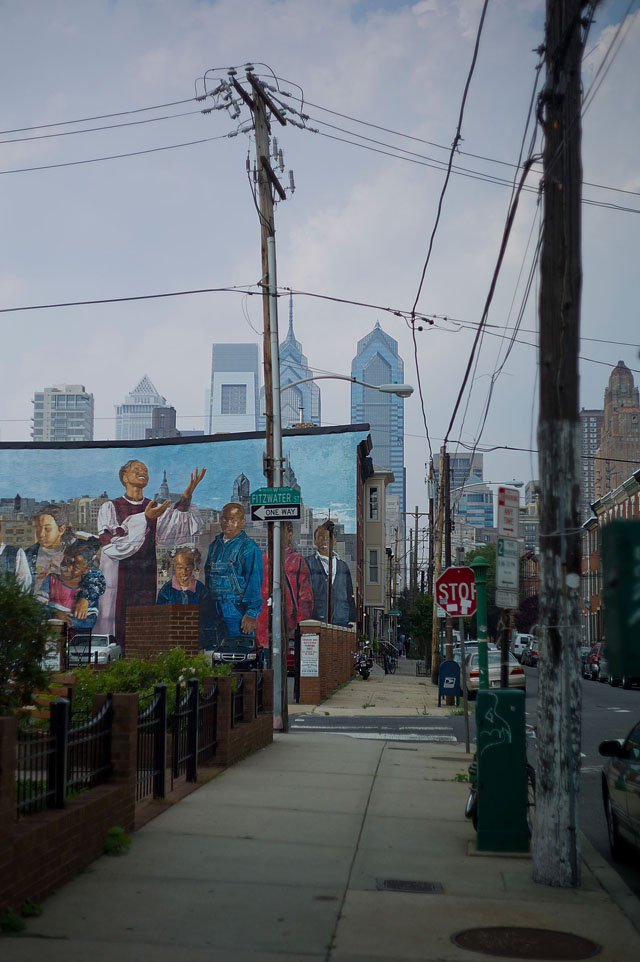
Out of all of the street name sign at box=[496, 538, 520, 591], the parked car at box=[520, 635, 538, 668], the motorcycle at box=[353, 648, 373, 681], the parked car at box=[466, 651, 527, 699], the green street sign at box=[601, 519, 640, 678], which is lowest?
the parked car at box=[520, 635, 538, 668]

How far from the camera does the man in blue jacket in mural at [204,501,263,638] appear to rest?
4747 centimetres

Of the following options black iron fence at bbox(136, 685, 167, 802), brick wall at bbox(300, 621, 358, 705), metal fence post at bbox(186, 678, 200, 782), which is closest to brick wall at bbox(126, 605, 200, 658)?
metal fence post at bbox(186, 678, 200, 782)

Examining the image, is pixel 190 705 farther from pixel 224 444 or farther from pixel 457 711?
pixel 224 444

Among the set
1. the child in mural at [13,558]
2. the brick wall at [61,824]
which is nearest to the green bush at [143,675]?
the brick wall at [61,824]

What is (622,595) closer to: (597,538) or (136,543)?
(136,543)

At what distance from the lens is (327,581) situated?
156 feet

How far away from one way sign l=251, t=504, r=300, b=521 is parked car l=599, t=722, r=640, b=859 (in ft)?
31.1

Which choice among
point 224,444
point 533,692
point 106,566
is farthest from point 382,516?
point 533,692

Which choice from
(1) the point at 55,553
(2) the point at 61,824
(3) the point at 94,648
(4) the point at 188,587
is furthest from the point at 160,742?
(1) the point at 55,553

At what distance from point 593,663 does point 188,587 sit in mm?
19409

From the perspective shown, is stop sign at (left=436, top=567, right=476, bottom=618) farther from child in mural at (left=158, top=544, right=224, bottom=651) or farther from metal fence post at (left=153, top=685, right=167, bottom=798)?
child in mural at (left=158, top=544, right=224, bottom=651)

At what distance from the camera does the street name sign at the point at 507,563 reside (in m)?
9.52

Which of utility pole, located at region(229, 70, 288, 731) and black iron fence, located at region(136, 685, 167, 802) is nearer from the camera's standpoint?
black iron fence, located at region(136, 685, 167, 802)

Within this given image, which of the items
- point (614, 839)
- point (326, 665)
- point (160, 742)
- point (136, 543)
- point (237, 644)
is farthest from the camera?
point (136, 543)
